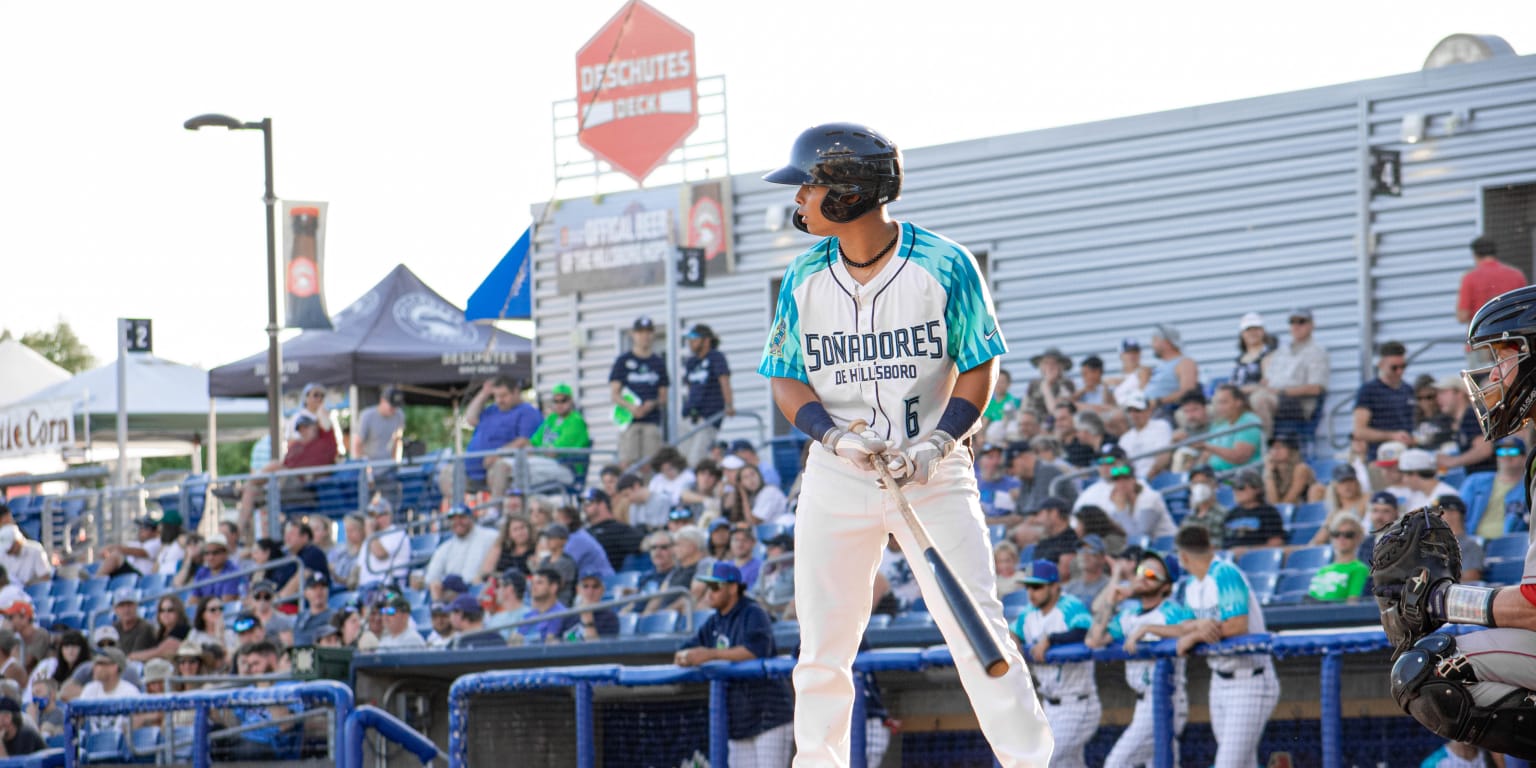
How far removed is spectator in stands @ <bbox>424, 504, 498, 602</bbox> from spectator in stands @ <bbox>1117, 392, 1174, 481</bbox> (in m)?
4.85

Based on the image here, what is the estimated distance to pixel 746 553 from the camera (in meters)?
11.8

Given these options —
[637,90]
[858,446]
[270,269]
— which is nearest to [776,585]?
[858,446]

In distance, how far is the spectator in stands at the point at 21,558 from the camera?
18.0 meters

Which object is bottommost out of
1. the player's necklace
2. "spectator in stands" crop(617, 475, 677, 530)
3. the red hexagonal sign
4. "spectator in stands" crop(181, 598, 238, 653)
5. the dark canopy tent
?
"spectator in stands" crop(181, 598, 238, 653)

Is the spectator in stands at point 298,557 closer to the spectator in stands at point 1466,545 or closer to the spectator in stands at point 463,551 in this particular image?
the spectator in stands at point 463,551

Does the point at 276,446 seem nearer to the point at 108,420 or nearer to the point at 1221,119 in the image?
the point at 108,420

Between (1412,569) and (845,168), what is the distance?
188cm

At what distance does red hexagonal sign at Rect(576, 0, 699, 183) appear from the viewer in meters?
19.4

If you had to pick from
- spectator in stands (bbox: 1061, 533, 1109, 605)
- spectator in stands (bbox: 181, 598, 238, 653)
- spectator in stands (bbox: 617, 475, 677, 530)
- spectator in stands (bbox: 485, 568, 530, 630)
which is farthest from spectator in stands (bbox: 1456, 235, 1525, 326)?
spectator in stands (bbox: 181, 598, 238, 653)

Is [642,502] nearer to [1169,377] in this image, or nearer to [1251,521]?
[1169,377]

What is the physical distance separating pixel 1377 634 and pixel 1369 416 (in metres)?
5.55

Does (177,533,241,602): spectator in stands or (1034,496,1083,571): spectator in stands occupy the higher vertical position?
(1034,496,1083,571): spectator in stands

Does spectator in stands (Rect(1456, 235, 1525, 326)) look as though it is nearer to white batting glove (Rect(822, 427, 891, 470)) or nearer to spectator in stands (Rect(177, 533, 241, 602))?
white batting glove (Rect(822, 427, 891, 470))

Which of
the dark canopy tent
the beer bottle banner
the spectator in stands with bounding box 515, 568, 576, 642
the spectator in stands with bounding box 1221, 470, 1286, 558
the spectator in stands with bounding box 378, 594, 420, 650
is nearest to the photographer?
the spectator in stands with bounding box 1221, 470, 1286, 558
